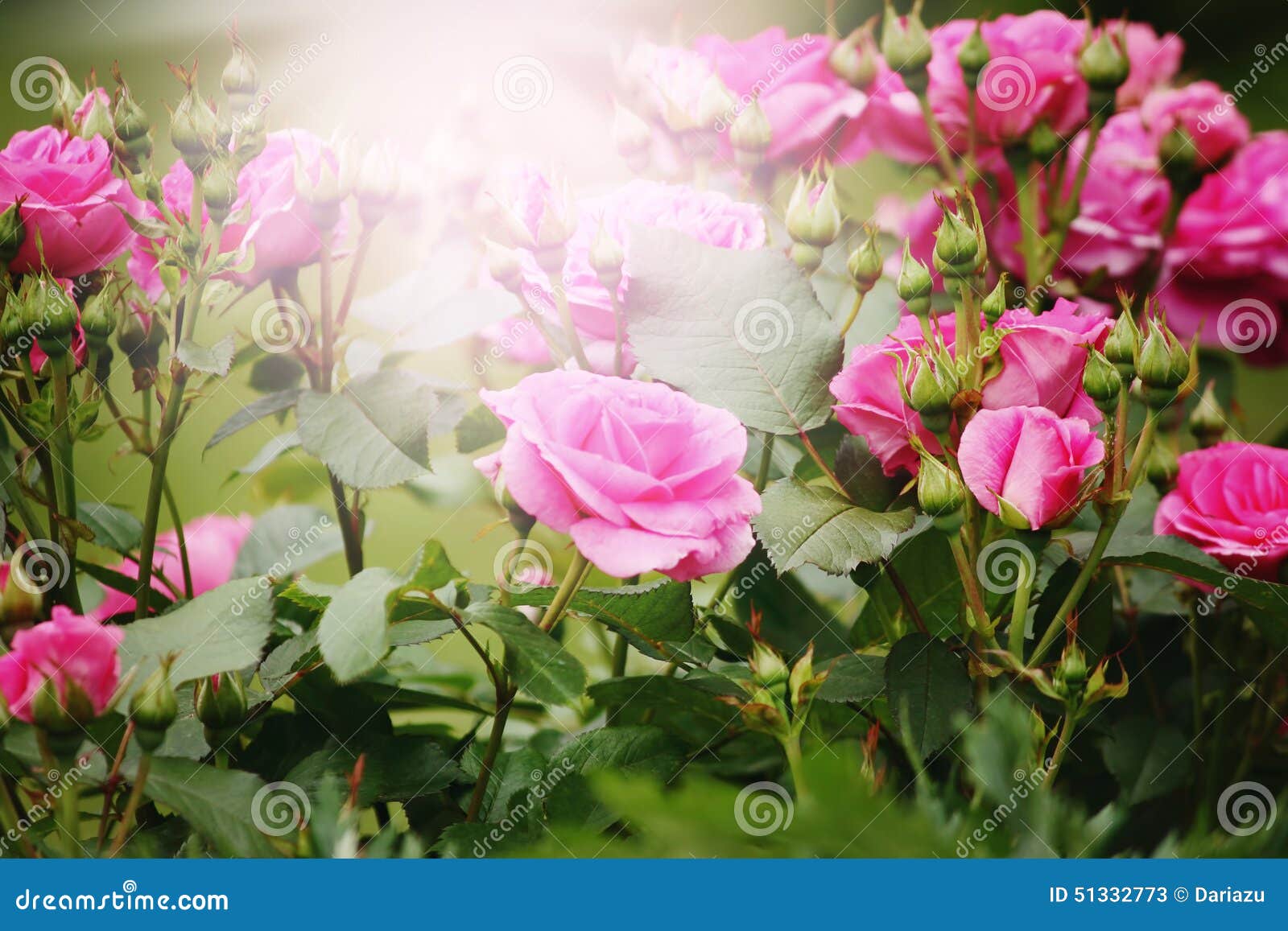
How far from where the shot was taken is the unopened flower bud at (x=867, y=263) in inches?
11.9

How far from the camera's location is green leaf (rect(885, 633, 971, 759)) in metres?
0.27

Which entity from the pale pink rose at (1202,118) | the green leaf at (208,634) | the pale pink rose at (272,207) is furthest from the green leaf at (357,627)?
the pale pink rose at (1202,118)

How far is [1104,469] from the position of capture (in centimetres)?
27

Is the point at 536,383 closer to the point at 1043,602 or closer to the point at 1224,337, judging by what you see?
the point at 1043,602

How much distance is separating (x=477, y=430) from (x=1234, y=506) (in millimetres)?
249
